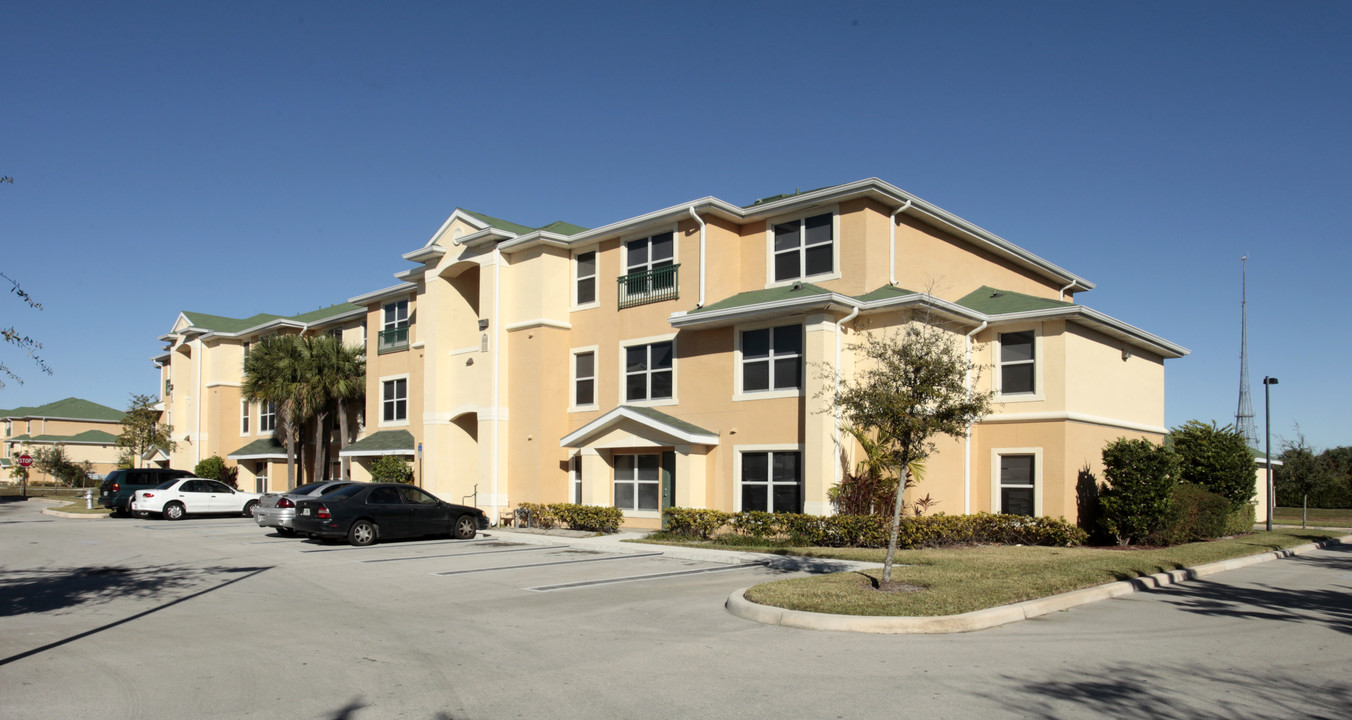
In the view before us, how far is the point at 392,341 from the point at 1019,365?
21.4 meters

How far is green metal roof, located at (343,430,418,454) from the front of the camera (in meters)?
30.5

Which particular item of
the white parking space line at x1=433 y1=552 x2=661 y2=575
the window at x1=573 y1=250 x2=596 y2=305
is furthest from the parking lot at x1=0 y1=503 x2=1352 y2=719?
the window at x1=573 y1=250 x2=596 y2=305

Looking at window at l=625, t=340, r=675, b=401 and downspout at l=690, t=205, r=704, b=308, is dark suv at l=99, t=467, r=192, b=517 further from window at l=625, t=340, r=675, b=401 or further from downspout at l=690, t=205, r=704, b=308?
downspout at l=690, t=205, r=704, b=308

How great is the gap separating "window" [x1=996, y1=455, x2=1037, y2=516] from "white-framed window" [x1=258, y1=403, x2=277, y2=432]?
31391 millimetres

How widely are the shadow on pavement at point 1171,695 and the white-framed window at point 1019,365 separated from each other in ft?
46.2

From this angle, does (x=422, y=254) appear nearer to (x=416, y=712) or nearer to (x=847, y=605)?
(x=847, y=605)

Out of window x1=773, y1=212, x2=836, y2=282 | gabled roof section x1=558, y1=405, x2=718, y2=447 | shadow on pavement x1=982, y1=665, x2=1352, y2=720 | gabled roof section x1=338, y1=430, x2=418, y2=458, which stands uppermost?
window x1=773, y1=212, x2=836, y2=282

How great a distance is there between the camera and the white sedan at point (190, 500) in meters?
30.0

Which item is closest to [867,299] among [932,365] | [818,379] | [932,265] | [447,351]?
[818,379]

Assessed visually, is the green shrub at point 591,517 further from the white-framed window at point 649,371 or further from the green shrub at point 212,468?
the green shrub at point 212,468

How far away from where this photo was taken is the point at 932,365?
41.4 feet

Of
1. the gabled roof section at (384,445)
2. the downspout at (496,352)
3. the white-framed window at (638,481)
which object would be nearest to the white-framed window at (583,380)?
the downspout at (496,352)

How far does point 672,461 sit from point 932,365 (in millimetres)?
11842

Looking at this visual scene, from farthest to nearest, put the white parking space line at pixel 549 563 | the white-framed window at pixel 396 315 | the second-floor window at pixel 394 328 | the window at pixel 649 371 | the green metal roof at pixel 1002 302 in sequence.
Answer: the white-framed window at pixel 396 315 → the second-floor window at pixel 394 328 → the window at pixel 649 371 → the green metal roof at pixel 1002 302 → the white parking space line at pixel 549 563
